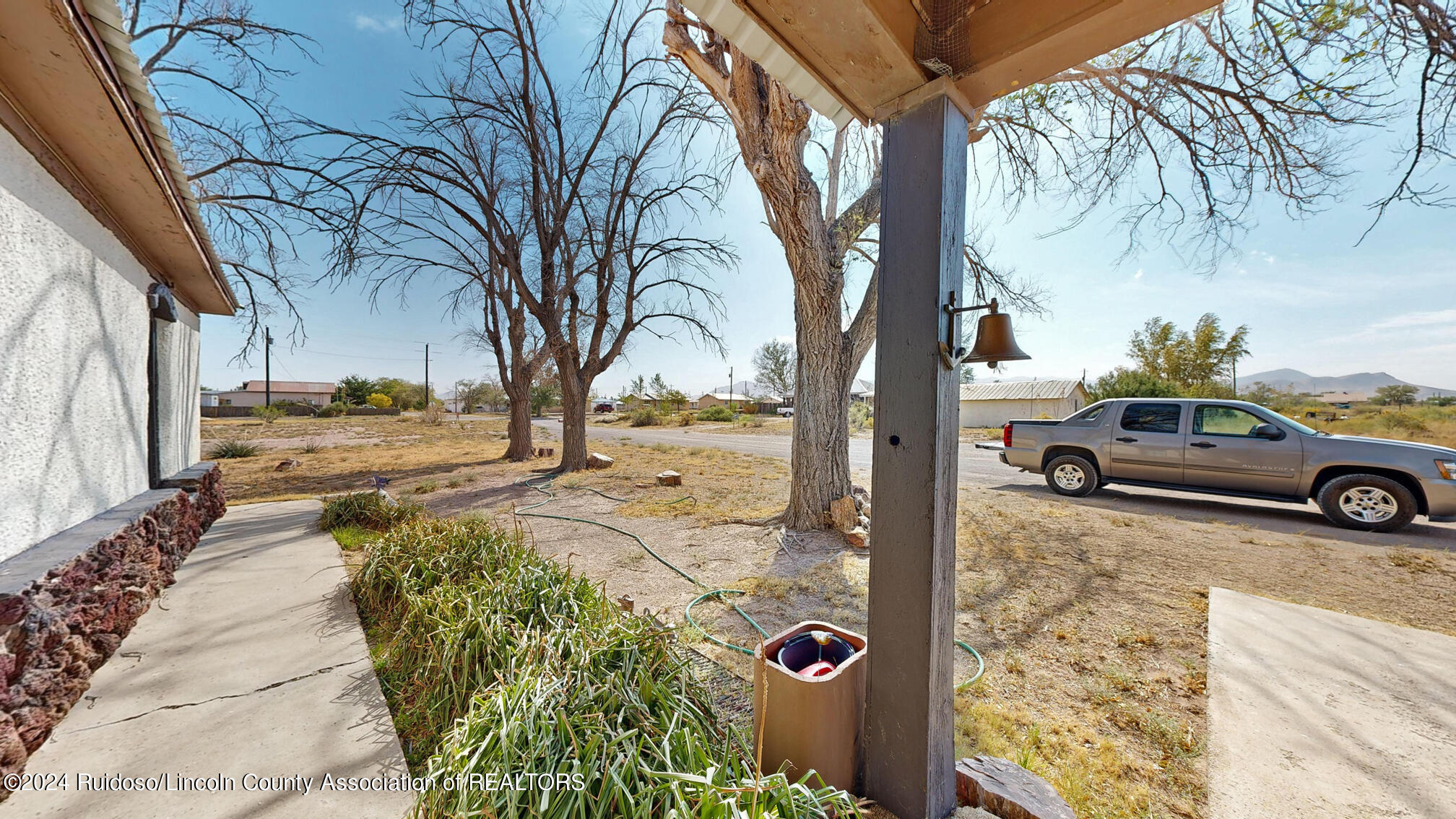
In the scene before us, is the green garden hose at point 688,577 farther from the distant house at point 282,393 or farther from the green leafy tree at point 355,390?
the distant house at point 282,393

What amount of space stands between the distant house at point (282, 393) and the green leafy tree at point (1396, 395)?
3068 inches

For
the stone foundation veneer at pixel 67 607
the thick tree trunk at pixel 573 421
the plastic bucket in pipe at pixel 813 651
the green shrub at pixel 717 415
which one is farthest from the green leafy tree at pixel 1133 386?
the stone foundation veneer at pixel 67 607

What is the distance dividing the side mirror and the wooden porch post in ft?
22.3

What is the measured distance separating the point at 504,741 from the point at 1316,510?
32.0 feet

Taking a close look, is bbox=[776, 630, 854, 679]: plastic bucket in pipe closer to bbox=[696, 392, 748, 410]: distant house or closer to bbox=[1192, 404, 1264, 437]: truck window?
bbox=[1192, 404, 1264, 437]: truck window

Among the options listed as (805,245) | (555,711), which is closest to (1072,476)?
(805,245)

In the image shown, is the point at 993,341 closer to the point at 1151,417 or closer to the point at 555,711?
the point at 555,711

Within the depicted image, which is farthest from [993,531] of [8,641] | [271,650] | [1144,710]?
[8,641]

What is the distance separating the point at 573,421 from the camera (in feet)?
30.4

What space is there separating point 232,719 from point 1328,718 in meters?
4.79

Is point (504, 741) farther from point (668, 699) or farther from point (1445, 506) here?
point (1445, 506)

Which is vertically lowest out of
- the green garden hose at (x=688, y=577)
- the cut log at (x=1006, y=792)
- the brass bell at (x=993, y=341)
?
the green garden hose at (x=688, y=577)

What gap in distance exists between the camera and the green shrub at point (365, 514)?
15.1 ft

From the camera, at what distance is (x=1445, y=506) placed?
4660 mm
